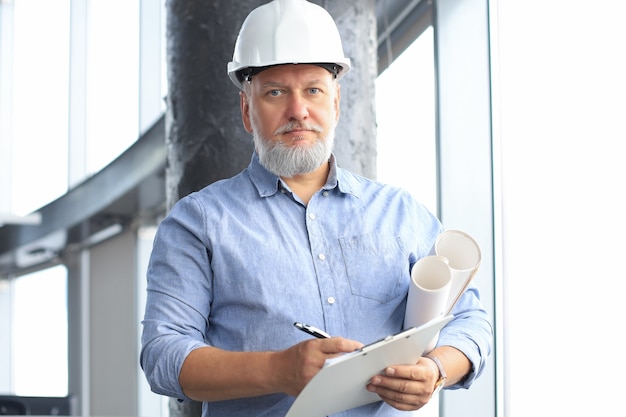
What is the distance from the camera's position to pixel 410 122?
3748mm

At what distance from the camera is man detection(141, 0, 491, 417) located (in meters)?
1.57

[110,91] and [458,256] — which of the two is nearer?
[458,256]

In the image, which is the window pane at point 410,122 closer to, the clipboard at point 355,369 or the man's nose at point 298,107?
the man's nose at point 298,107

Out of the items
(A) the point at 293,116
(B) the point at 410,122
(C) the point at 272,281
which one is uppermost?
(B) the point at 410,122

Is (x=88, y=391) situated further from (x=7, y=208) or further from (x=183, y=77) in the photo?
(x=183, y=77)

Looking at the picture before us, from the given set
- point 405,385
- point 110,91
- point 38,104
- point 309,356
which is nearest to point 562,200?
point 405,385

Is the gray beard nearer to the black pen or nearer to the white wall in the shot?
the black pen

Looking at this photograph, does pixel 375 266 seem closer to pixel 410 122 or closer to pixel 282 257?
pixel 282 257

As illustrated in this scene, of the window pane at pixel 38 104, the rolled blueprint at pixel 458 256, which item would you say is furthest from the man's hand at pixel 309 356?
the window pane at pixel 38 104

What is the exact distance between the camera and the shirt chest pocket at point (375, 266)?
5.48 feet

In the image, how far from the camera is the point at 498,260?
10.3 ft

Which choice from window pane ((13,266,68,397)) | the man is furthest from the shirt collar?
window pane ((13,266,68,397))

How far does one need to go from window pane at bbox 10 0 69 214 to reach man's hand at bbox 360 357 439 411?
5726mm

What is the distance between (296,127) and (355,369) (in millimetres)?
547
